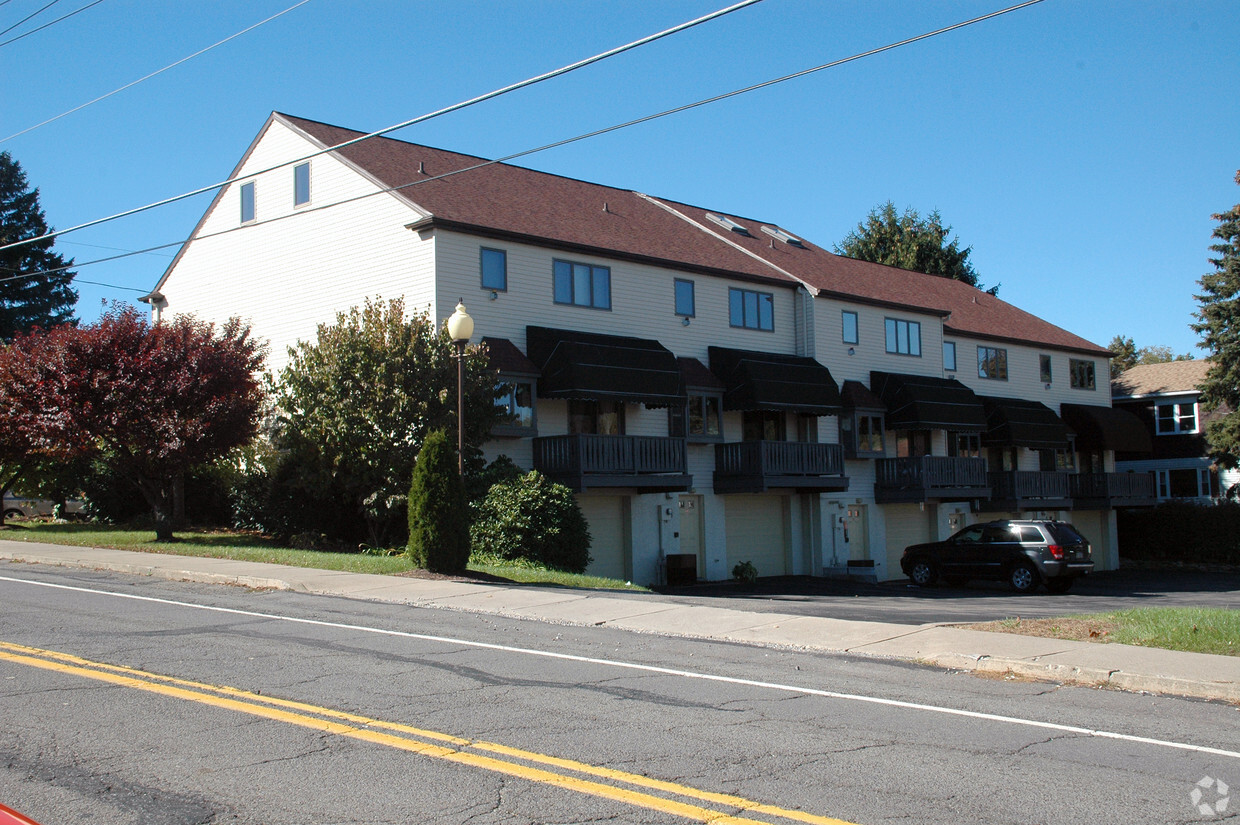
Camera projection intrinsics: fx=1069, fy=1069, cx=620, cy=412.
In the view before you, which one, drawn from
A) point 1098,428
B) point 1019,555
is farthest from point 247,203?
point 1098,428

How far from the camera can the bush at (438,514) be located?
1867 cm

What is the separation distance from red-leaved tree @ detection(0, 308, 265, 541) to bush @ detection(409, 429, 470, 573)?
26.2 ft

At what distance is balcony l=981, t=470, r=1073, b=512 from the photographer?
4000 cm

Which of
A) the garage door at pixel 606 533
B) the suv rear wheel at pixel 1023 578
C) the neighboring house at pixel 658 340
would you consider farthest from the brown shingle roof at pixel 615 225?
the suv rear wheel at pixel 1023 578

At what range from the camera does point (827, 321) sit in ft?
115

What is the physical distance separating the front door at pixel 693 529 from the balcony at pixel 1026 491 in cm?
1346

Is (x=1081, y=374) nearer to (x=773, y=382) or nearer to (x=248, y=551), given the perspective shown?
(x=773, y=382)

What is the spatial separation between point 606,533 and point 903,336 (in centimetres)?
1537

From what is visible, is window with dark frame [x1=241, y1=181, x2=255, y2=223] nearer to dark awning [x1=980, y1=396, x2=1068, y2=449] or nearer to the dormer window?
the dormer window

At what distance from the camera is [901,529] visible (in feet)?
124

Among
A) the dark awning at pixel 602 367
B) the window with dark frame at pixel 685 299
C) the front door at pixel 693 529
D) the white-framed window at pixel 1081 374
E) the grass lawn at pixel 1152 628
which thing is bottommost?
the grass lawn at pixel 1152 628

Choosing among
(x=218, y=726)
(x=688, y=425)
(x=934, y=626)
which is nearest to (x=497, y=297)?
(x=688, y=425)

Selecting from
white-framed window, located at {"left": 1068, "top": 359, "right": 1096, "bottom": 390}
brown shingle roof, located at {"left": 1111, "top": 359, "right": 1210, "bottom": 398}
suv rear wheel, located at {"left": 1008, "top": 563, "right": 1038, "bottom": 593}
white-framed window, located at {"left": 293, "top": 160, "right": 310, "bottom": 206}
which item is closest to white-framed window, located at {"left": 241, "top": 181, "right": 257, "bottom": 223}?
white-framed window, located at {"left": 293, "top": 160, "right": 310, "bottom": 206}

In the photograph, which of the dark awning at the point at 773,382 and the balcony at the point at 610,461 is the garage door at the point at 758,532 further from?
the balcony at the point at 610,461
